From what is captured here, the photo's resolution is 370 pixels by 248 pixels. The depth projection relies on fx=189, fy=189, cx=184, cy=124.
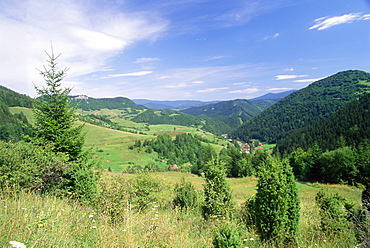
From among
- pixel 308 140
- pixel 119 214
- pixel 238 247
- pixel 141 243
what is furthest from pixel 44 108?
pixel 308 140

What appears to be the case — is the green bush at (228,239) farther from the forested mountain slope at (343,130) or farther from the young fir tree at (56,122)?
the forested mountain slope at (343,130)

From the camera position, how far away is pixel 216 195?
9.61m

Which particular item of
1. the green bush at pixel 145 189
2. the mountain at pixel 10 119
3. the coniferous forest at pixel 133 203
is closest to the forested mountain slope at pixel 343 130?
the coniferous forest at pixel 133 203

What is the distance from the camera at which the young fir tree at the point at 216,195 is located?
364 inches

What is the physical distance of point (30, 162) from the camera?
7.23m

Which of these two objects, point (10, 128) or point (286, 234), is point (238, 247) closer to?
point (286, 234)

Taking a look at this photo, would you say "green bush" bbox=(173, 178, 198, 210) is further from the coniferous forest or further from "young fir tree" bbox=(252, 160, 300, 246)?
"young fir tree" bbox=(252, 160, 300, 246)

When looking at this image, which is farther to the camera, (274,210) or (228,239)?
(274,210)

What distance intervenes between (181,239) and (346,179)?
182 feet

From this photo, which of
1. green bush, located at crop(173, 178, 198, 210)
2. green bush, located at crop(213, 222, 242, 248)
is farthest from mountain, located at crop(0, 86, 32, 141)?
green bush, located at crop(213, 222, 242, 248)

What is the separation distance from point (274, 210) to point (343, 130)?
318ft

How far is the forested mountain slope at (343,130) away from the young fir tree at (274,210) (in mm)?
79702

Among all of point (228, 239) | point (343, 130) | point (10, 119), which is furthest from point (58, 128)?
point (10, 119)

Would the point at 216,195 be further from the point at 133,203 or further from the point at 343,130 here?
the point at 343,130
